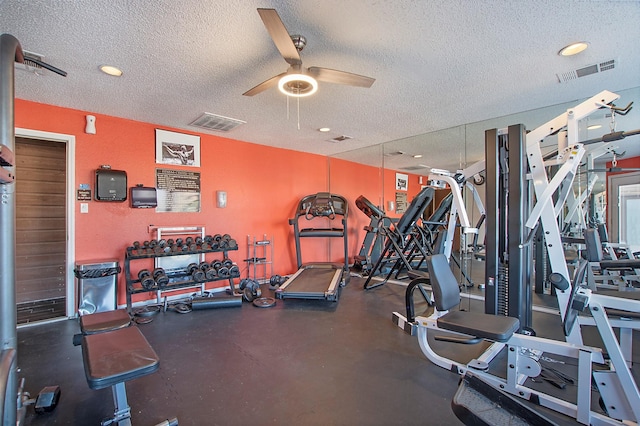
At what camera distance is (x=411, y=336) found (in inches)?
114

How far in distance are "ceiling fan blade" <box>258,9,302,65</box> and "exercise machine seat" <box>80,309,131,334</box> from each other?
2.20 m

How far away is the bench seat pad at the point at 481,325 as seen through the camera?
1.79 meters

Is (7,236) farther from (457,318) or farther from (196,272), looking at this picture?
(196,272)

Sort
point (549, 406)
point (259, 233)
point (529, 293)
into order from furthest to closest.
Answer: point (259, 233), point (529, 293), point (549, 406)

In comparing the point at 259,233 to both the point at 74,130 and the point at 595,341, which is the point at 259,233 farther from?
the point at 595,341

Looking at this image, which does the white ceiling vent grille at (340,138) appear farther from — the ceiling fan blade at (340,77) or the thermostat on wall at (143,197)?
the thermostat on wall at (143,197)

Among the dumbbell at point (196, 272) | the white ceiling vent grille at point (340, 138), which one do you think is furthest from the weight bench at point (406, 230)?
the dumbbell at point (196, 272)

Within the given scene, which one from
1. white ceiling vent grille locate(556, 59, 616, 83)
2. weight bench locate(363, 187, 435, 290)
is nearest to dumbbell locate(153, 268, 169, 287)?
weight bench locate(363, 187, 435, 290)

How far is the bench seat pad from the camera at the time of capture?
1795 mm

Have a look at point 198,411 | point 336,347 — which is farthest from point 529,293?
point 198,411

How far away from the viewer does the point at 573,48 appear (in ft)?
7.48

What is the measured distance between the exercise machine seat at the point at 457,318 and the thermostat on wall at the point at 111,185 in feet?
12.5

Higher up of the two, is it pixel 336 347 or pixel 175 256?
pixel 175 256

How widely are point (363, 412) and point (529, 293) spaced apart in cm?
176
